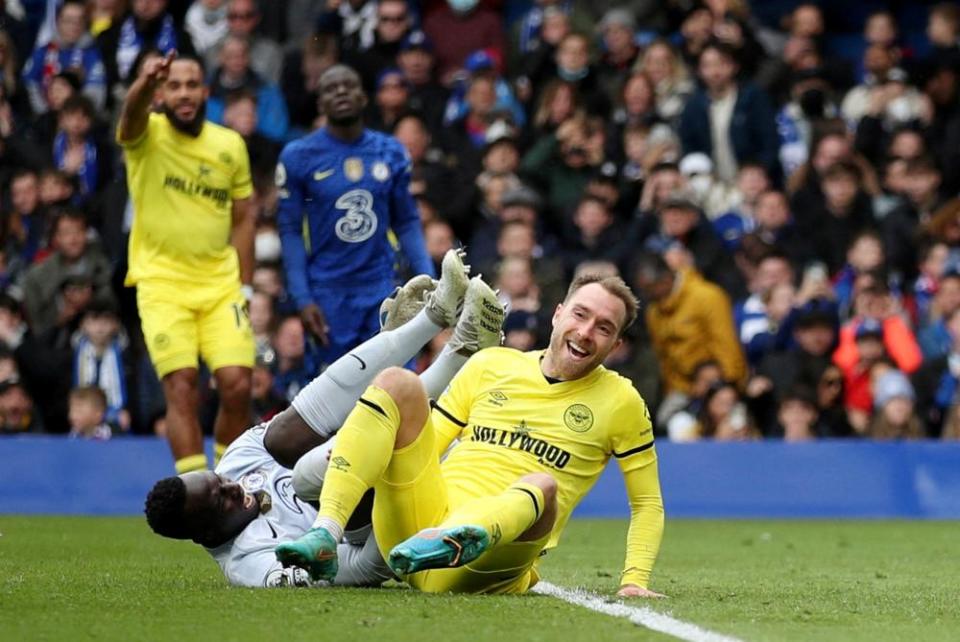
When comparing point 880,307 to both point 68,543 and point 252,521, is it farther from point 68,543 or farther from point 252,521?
point 252,521

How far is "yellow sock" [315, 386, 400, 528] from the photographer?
678 cm

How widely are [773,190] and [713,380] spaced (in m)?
2.57

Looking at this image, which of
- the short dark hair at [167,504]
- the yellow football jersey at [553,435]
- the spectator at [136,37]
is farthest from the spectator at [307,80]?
the short dark hair at [167,504]

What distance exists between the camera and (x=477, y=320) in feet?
26.2

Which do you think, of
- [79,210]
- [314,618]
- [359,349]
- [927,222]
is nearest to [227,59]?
[79,210]

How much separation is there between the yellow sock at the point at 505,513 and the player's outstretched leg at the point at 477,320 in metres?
1.33

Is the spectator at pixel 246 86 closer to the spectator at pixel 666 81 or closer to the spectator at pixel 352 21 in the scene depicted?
the spectator at pixel 352 21

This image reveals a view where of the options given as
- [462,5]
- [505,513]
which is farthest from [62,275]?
[505,513]

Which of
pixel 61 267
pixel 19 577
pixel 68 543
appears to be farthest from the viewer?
pixel 61 267

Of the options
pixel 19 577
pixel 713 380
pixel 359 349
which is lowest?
pixel 713 380

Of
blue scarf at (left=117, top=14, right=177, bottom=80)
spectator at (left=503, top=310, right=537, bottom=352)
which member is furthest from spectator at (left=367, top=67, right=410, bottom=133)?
spectator at (left=503, top=310, right=537, bottom=352)

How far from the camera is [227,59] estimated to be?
58.6 feet

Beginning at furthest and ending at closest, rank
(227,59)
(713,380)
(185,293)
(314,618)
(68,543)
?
(227,59)
(713,380)
(185,293)
(68,543)
(314,618)

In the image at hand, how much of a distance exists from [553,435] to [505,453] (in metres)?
0.20
